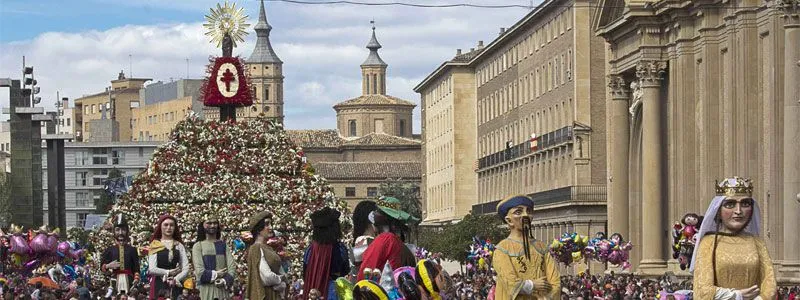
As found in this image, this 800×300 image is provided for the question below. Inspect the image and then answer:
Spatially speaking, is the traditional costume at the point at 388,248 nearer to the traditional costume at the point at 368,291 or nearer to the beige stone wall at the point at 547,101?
the traditional costume at the point at 368,291

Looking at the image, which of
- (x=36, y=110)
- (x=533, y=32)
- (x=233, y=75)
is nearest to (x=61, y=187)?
(x=36, y=110)

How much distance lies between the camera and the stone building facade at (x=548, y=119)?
10050cm

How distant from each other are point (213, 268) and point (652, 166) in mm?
50387

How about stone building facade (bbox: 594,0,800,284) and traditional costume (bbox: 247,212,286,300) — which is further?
stone building facade (bbox: 594,0,800,284)

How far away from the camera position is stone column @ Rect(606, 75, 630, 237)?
76.4 meters

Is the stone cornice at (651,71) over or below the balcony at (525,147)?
over

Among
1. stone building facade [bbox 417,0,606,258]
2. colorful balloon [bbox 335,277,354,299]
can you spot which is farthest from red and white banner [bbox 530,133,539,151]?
colorful balloon [bbox 335,277,354,299]

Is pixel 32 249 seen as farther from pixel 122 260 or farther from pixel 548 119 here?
pixel 548 119

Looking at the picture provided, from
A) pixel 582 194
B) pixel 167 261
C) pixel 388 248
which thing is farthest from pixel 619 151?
pixel 388 248

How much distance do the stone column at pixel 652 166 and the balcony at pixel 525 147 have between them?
102ft

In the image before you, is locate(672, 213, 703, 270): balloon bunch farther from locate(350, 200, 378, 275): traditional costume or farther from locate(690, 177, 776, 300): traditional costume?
locate(690, 177, 776, 300): traditional costume

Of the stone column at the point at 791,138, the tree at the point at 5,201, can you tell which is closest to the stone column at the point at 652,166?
the stone column at the point at 791,138

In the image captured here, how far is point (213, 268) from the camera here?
2144cm

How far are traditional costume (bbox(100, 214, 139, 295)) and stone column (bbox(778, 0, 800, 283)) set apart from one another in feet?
92.4
